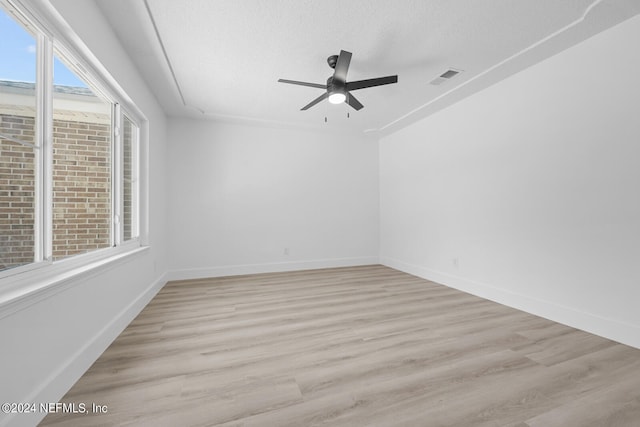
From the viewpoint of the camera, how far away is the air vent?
278cm

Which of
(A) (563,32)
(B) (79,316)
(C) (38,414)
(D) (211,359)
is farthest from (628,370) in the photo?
(B) (79,316)

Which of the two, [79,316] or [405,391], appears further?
[79,316]

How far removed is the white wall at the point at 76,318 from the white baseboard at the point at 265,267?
1029 mm

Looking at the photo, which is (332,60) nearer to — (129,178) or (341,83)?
(341,83)

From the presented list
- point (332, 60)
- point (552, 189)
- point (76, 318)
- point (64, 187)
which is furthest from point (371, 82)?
point (76, 318)

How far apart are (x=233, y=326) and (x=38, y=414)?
1.24 m

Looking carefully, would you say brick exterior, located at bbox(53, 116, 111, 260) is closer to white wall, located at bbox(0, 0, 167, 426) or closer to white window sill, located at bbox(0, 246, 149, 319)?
white window sill, located at bbox(0, 246, 149, 319)

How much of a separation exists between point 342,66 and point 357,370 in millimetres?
2424

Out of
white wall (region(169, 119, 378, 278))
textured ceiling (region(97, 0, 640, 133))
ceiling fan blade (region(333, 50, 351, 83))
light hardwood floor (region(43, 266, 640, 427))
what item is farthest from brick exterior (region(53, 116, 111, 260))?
ceiling fan blade (region(333, 50, 351, 83))

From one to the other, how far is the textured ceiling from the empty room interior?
0.9 inches

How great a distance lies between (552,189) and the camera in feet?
8.11

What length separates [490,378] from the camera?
61.6 inches

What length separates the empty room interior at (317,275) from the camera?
1313mm

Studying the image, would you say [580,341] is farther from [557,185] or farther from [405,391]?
[405,391]
